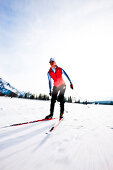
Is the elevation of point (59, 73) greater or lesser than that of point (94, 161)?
greater

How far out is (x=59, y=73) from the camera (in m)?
4.65

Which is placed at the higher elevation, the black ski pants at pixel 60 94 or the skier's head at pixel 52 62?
the skier's head at pixel 52 62

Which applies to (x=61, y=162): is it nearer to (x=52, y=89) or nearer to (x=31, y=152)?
(x=31, y=152)

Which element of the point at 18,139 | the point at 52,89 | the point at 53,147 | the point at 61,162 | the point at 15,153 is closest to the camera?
the point at 61,162

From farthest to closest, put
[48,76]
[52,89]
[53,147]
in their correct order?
[48,76]
[52,89]
[53,147]

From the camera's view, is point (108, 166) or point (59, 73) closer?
point (108, 166)

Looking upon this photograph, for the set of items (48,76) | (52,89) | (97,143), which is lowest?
(97,143)

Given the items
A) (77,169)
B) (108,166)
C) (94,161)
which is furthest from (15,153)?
(108,166)

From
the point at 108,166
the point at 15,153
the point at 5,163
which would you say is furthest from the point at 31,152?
the point at 108,166

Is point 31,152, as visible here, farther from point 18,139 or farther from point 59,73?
point 59,73

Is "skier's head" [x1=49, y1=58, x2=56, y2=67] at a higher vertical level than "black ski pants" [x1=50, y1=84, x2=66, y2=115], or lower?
higher

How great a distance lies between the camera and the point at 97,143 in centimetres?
177

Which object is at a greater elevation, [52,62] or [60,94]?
[52,62]

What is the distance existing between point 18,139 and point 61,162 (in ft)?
2.91
